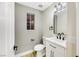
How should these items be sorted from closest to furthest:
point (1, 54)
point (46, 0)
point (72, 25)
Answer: point (72, 25) → point (1, 54) → point (46, 0)

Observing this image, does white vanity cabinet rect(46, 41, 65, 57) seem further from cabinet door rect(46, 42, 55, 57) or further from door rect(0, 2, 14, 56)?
door rect(0, 2, 14, 56)

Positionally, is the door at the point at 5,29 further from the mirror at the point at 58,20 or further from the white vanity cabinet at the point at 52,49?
the mirror at the point at 58,20

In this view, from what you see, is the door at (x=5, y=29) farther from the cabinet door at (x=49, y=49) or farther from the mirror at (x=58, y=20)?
the mirror at (x=58, y=20)

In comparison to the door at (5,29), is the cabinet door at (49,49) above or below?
below

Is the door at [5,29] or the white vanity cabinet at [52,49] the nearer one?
the door at [5,29]

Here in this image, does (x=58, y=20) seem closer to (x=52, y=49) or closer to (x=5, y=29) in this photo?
(x=52, y=49)

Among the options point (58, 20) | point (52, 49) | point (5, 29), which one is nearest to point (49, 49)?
point (52, 49)

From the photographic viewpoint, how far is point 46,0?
1054 mm

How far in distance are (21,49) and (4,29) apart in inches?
19.5

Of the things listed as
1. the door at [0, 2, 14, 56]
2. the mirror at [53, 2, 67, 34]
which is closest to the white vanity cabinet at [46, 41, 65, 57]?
the mirror at [53, 2, 67, 34]

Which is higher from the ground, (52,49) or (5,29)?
(5,29)

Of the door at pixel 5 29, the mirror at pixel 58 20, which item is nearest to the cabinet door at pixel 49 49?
the mirror at pixel 58 20

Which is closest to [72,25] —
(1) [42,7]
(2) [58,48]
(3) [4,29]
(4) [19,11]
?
(2) [58,48]

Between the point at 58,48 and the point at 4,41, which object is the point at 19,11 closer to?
the point at 4,41
